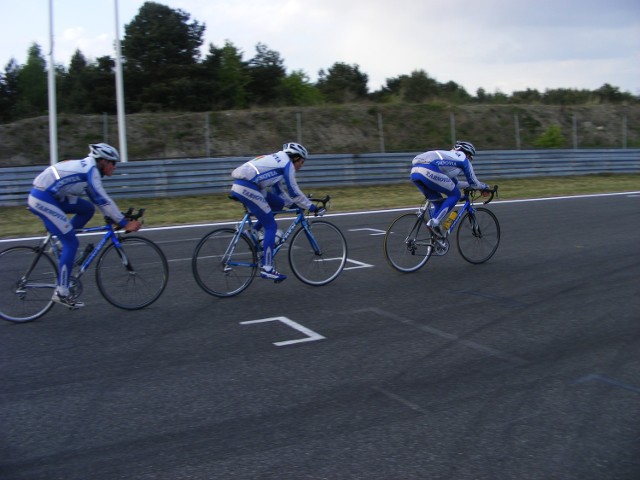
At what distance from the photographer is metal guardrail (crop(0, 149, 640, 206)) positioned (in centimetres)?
1803

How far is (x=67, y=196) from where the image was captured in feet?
23.2

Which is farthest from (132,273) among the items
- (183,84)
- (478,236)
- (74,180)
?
(183,84)

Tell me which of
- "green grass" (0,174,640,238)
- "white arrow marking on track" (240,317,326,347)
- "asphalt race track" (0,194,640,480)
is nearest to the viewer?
"asphalt race track" (0,194,640,480)

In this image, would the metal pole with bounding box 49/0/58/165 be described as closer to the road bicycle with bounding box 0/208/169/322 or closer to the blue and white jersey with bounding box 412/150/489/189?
the road bicycle with bounding box 0/208/169/322

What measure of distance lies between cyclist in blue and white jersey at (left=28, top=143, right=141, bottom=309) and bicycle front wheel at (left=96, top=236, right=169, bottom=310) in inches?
14.1

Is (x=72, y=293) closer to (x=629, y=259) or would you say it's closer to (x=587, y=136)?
(x=629, y=259)

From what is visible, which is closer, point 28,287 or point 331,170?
point 28,287

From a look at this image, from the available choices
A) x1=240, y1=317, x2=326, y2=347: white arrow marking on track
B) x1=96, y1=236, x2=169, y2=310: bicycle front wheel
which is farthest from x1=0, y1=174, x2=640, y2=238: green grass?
x1=240, y1=317, x2=326, y2=347: white arrow marking on track

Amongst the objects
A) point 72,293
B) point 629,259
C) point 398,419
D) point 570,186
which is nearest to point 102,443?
point 398,419

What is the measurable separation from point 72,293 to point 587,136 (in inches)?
1422

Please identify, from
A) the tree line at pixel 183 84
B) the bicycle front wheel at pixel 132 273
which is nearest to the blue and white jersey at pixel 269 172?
the bicycle front wheel at pixel 132 273

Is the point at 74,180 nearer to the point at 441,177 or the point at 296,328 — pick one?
the point at 296,328

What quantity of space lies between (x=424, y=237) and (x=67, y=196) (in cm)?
478

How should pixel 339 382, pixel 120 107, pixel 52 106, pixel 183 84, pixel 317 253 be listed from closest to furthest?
pixel 339 382
pixel 317 253
pixel 52 106
pixel 120 107
pixel 183 84
